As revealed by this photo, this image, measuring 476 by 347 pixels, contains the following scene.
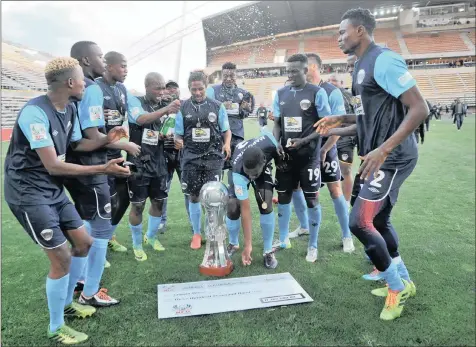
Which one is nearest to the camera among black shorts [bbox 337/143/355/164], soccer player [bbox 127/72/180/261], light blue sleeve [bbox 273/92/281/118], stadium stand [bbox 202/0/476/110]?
soccer player [bbox 127/72/180/261]

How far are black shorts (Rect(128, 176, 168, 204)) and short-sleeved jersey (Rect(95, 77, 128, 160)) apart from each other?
391mm

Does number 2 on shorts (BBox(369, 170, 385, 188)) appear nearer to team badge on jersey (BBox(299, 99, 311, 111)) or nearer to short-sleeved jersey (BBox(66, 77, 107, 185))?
team badge on jersey (BBox(299, 99, 311, 111))

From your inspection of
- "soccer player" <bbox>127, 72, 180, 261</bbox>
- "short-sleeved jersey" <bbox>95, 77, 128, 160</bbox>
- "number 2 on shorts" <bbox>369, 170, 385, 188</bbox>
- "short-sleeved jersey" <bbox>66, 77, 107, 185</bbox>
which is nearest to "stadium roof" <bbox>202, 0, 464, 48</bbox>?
"soccer player" <bbox>127, 72, 180, 261</bbox>

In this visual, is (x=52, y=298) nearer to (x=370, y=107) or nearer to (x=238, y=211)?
(x=238, y=211)

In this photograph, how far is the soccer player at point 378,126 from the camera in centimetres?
257

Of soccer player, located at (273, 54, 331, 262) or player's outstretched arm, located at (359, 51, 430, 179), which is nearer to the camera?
player's outstretched arm, located at (359, 51, 430, 179)

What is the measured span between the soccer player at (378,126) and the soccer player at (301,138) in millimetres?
999

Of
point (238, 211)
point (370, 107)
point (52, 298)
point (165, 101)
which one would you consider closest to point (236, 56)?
point (165, 101)

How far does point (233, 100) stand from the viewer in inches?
219

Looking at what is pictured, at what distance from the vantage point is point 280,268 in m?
3.72

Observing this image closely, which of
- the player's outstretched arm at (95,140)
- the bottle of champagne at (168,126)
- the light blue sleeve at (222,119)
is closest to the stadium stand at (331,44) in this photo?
the light blue sleeve at (222,119)

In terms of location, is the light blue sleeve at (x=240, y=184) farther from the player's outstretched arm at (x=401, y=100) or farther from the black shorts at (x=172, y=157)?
the black shorts at (x=172, y=157)

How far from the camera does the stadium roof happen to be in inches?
576

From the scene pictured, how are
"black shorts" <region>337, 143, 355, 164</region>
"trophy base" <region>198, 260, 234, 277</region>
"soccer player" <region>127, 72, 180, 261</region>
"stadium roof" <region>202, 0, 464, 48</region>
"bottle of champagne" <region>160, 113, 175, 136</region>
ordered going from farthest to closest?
"stadium roof" <region>202, 0, 464, 48</region>, "black shorts" <region>337, 143, 355, 164</region>, "bottle of champagne" <region>160, 113, 175, 136</region>, "soccer player" <region>127, 72, 180, 261</region>, "trophy base" <region>198, 260, 234, 277</region>
